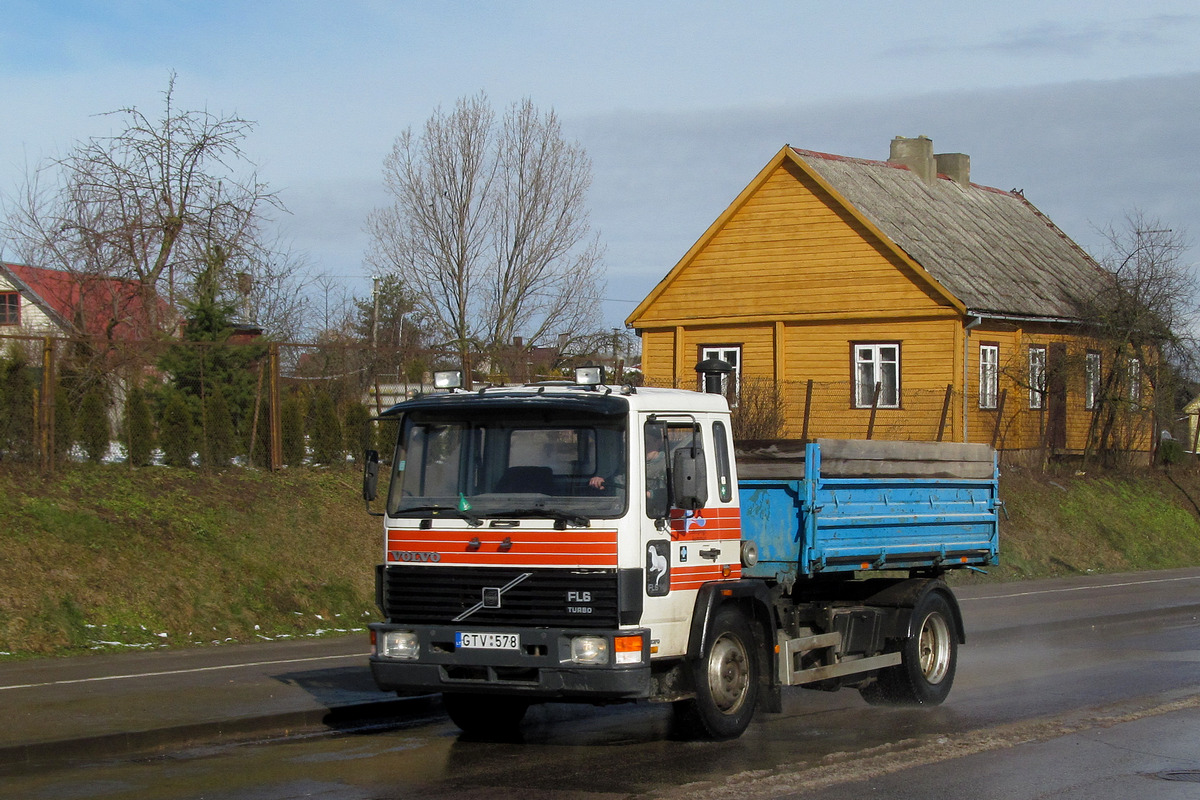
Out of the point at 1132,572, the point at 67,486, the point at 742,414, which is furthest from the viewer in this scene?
the point at 1132,572

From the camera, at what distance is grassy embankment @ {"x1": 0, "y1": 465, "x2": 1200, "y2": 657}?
1382 cm

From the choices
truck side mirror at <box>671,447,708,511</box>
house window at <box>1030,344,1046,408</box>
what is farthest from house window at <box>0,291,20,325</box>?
truck side mirror at <box>671,447,708,511</box>

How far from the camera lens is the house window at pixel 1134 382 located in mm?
33656

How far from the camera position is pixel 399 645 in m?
8.60

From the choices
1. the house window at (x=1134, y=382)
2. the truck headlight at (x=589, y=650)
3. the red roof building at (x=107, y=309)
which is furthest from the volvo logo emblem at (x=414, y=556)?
the house window at (x=1134, y=382)

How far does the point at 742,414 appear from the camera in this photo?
2519 centimetres

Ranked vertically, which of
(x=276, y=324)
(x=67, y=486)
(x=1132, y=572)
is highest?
(x=276, y=324)

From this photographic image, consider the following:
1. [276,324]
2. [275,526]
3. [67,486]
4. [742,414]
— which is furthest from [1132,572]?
[276,324]

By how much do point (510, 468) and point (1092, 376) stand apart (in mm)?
28505

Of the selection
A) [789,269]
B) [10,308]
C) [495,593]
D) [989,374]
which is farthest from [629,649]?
[10,308]

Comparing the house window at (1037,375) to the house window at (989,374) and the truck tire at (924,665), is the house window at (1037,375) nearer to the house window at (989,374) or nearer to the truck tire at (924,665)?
the house window at (989,374)

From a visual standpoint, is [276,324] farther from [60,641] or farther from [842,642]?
[842,642]

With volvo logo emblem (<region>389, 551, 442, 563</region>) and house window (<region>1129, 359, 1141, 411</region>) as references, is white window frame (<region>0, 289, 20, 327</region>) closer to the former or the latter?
house window (<region>1129, 359, 1141, 411</region>)

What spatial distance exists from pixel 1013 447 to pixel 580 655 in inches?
1034
